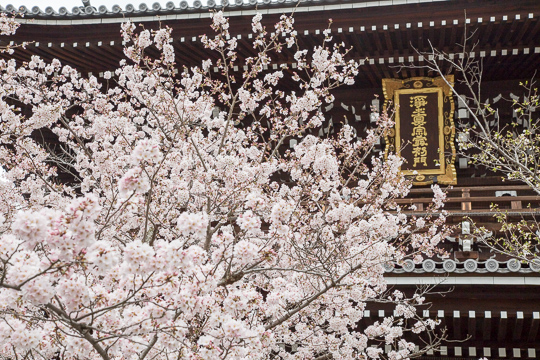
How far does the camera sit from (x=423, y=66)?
27.4 ft

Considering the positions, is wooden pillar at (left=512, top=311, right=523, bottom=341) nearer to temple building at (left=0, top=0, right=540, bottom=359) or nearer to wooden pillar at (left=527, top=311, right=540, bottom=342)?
temple building at (left=0, top=0, right=540, bottom=359)

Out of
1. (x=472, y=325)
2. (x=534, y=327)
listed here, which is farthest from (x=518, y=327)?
(x=472, y=325)

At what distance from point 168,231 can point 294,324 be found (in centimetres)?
189

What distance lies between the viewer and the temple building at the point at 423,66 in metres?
6.78

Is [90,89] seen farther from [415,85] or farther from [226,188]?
[415,85]

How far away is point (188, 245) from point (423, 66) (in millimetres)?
4699

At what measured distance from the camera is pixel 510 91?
880cm

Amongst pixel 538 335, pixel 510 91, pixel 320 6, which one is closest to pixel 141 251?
pixel 538 335

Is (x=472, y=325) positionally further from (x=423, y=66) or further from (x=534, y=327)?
(x=423, y=66)

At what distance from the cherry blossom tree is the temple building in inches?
16.4

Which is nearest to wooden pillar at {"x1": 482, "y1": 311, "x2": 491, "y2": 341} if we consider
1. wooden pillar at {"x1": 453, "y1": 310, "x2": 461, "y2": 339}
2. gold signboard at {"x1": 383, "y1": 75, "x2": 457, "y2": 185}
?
wooden pillar at {"x1": 453, "y1": 310, "x2": 461, "y2": 339}

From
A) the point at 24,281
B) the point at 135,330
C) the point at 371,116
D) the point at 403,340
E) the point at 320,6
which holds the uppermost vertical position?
the point at 320,6

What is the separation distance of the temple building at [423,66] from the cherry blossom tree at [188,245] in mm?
418

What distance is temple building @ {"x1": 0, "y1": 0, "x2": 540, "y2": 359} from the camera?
6777 mm
